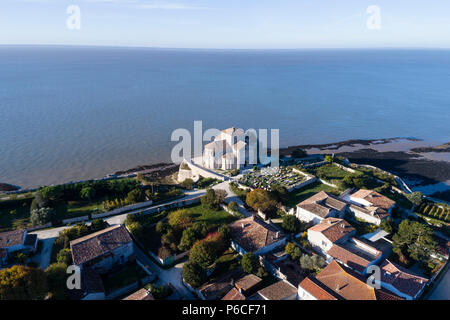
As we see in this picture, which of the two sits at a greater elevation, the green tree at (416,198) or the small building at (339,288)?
the green tree at (416,198)

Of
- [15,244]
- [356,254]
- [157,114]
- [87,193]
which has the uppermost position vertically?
[157,114]

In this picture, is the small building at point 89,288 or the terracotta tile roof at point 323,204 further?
the terracotta tile roof at point 323,204

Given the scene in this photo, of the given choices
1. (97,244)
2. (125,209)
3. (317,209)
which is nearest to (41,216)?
(125,209)

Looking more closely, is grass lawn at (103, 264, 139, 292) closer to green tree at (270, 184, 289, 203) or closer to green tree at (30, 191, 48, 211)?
green tree at (30, 191, 48, 211)

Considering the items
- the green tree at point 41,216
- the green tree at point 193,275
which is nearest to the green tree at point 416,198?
the green tree at point 193,275

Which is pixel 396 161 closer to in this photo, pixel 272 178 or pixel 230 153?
pixel 272 178

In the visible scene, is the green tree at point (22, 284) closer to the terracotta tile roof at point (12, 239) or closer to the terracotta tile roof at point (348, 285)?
the terracotta tile roof at point (12, 239)

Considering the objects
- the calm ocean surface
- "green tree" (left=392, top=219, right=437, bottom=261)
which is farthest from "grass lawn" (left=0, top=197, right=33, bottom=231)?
"green tree" (left=392, top=219, right=437, bottom=261)
